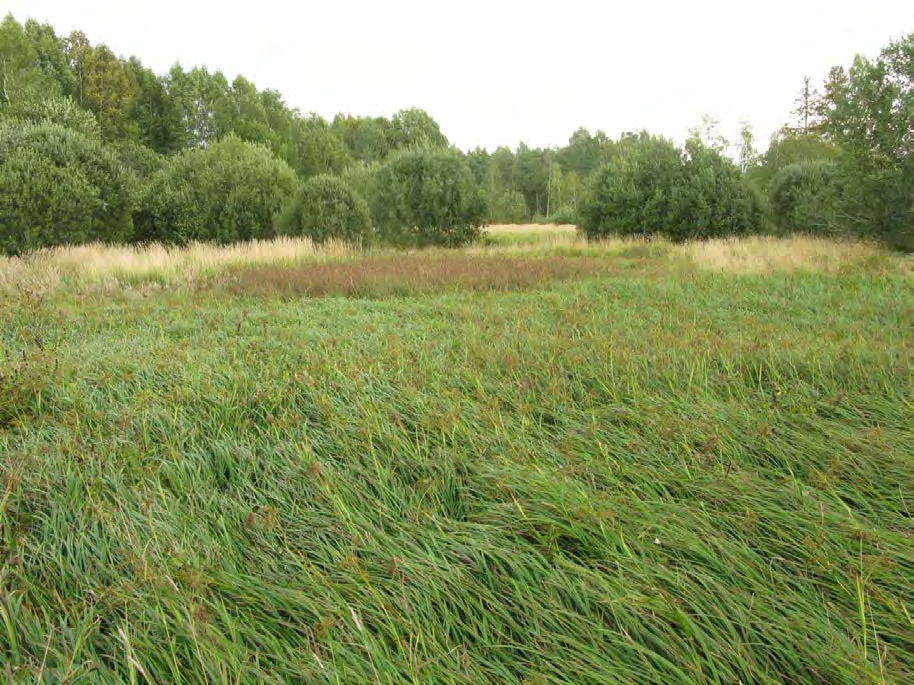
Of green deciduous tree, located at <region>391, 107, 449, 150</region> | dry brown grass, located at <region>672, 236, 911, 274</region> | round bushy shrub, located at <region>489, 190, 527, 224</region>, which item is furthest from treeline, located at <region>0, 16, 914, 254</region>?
green deciduous tree, located at <region>391, 107, 449, 150</region>

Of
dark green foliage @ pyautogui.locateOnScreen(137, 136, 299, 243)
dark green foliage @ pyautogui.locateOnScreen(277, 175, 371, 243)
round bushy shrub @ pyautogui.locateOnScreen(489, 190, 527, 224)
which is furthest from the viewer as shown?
round bushy shrub @ pyautogui.locateOnScreen(489, 190, 527, 224)

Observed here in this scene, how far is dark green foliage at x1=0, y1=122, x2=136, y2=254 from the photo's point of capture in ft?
43.9

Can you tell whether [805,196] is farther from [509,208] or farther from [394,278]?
[509,208]

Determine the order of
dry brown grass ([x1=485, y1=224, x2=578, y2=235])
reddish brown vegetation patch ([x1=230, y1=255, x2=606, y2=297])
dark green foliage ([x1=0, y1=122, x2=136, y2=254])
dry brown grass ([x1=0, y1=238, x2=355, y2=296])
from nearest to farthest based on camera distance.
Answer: reddish brown vegetation patch ([x1=230, y1=255, x2=606, y2=297]), dry brown grass ([x1=0, y1=238, x2=355, y2=296]), dark green foliage ([x1=0, y1=122, x2=136, y2=254]), dry brown grass ([x1=485, y1=224, x2=578, y2=235])

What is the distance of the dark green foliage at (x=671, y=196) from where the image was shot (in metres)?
17.9

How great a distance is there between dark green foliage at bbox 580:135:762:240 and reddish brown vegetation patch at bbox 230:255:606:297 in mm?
9830

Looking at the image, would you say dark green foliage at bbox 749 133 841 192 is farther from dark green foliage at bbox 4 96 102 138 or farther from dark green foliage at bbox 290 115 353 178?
dark green foliage at bbox 290 115 353 178

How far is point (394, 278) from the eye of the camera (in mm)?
8367

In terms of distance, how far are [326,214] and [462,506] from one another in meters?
14.1

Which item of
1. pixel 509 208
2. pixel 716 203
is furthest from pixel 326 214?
pixel 509 208

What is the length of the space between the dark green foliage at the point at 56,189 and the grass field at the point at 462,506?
11.3 meters

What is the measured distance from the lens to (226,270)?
10039 millimetres

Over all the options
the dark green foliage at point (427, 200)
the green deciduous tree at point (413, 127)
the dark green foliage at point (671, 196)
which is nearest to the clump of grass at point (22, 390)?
the dark green foliage at point (427, 200)

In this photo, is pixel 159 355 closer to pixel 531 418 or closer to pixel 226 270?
pixel 531 418
